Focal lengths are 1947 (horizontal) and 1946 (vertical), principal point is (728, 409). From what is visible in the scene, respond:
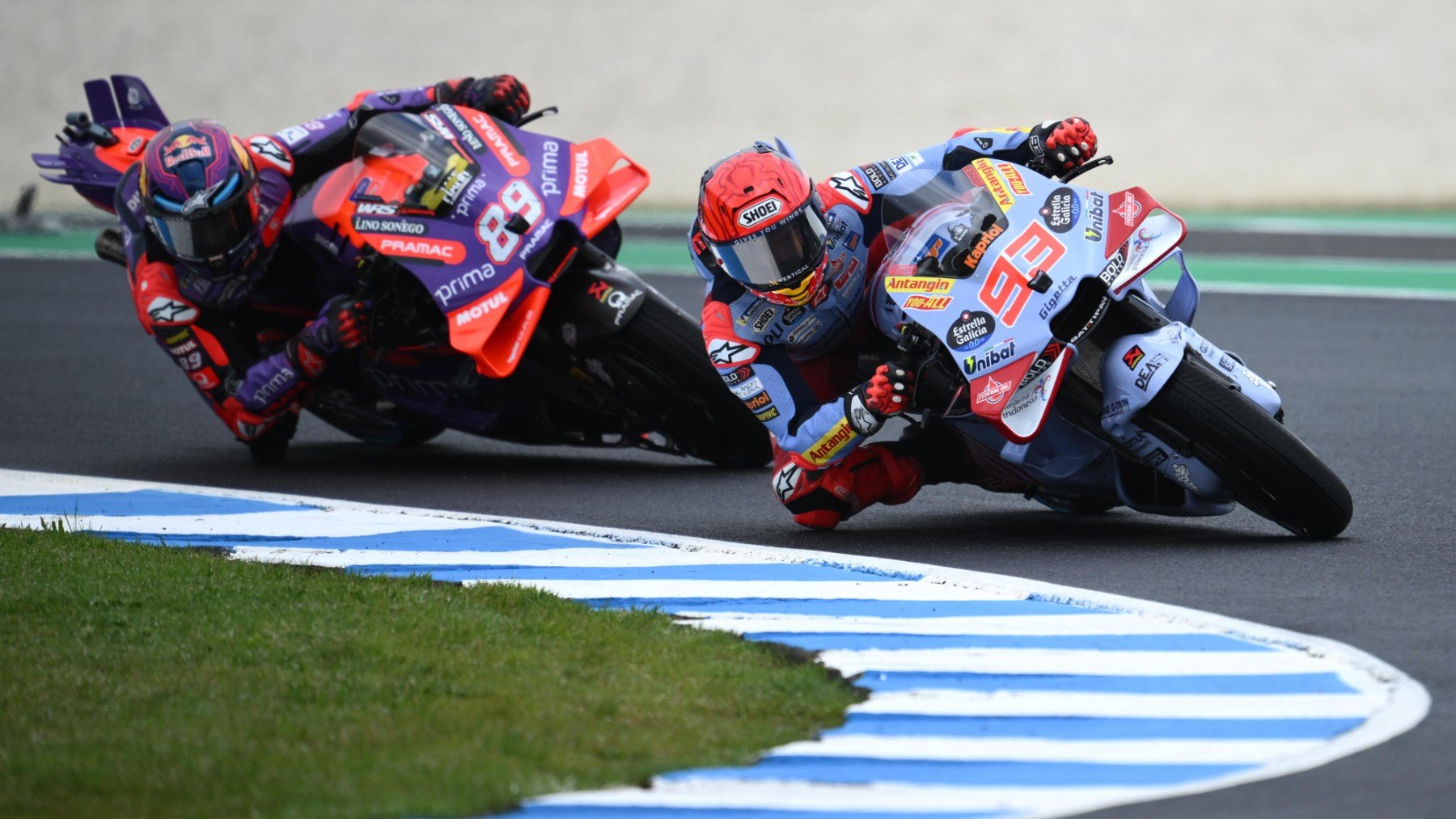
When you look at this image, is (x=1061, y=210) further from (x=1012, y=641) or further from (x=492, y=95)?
(x=492, y=95)

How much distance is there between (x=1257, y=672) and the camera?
492 cm

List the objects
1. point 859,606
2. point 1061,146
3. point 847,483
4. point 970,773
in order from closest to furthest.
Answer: point 970,773, point 859,606, point 1061,146, point 847,483

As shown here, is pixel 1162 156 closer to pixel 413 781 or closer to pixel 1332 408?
A: pixel 1332 408

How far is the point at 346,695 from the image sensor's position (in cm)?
485

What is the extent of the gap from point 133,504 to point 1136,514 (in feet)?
13.4

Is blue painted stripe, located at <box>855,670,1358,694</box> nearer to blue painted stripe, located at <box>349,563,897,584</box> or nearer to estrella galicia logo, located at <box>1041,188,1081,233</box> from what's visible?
blue painted stripe, located at <box>349,563,897,584</box>

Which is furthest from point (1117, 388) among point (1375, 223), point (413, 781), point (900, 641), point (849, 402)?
point (1375, 223)

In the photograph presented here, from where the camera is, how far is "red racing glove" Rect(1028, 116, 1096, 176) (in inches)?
280

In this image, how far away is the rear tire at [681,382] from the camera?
27.7 feet

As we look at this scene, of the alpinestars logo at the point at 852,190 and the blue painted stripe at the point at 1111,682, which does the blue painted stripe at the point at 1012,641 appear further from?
the alpinestars logo at the point at 852,190

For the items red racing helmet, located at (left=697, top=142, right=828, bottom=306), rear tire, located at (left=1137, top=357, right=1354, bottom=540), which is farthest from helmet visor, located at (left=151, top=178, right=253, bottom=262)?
rear tire, located at (left=1137, top=357, right=1354, bottom=540)

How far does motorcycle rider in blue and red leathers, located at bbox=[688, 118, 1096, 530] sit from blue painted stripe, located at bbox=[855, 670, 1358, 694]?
168 cm

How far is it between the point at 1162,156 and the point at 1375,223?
2436 millimetres

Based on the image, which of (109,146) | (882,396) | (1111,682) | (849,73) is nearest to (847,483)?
(882,396)
